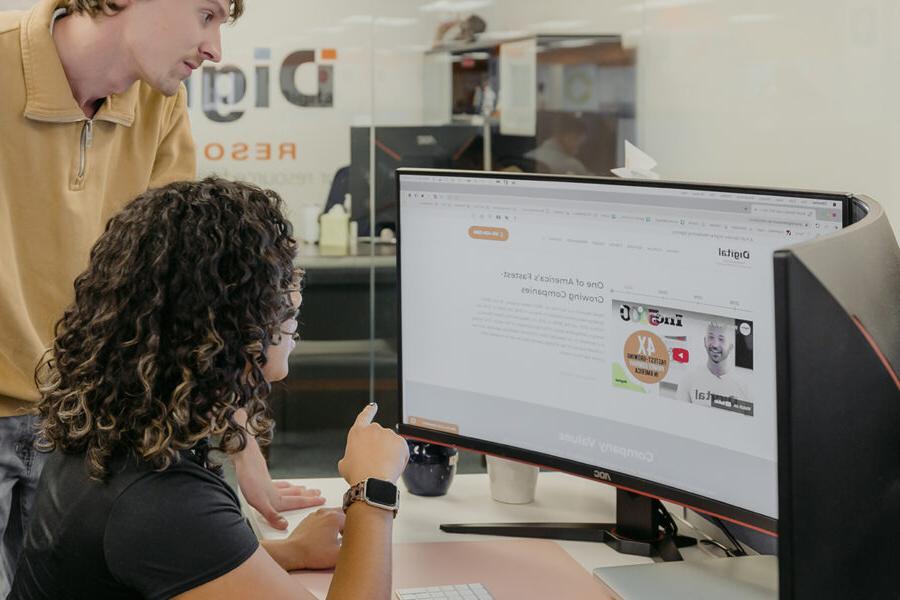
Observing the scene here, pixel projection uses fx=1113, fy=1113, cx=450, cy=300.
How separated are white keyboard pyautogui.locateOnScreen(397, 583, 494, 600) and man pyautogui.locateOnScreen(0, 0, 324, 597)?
310mm

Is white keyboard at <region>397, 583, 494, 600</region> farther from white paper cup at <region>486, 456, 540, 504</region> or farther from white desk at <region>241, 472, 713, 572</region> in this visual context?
white paper cup at <region>486, 456, 540, 504</region>

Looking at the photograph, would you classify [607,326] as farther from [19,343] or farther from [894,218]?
[894,218]

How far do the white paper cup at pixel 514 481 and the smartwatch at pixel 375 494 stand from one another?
39 centimetres

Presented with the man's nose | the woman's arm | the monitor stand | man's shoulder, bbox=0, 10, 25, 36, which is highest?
man's shoulder, bbox=0, 10, 25, 36

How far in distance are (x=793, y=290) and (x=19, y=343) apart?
1.26m

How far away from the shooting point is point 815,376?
1.91 ft

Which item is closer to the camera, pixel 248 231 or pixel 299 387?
pixel 248 231

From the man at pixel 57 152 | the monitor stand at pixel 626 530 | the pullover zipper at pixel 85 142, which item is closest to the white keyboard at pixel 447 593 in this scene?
the monitor stand at pixel 626 530

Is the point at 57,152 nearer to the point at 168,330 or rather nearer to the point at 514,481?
the point at 168,330

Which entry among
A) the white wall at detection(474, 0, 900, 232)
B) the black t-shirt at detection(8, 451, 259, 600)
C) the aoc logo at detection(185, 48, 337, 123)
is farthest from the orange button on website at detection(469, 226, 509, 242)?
the aoc logo at detection(185, 48, 337, 123)

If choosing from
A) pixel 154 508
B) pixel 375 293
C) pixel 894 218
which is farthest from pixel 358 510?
pixel 375 293

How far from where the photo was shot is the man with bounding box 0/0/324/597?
1.56 m

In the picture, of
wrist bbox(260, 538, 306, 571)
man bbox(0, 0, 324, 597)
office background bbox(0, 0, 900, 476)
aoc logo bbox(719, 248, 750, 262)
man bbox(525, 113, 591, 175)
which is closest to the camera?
aoc logo bbox(719, 248, 750, 262)

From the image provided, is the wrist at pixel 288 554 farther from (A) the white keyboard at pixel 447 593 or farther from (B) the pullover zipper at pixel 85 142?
(B) the pullover zipper at pixel 85 142
